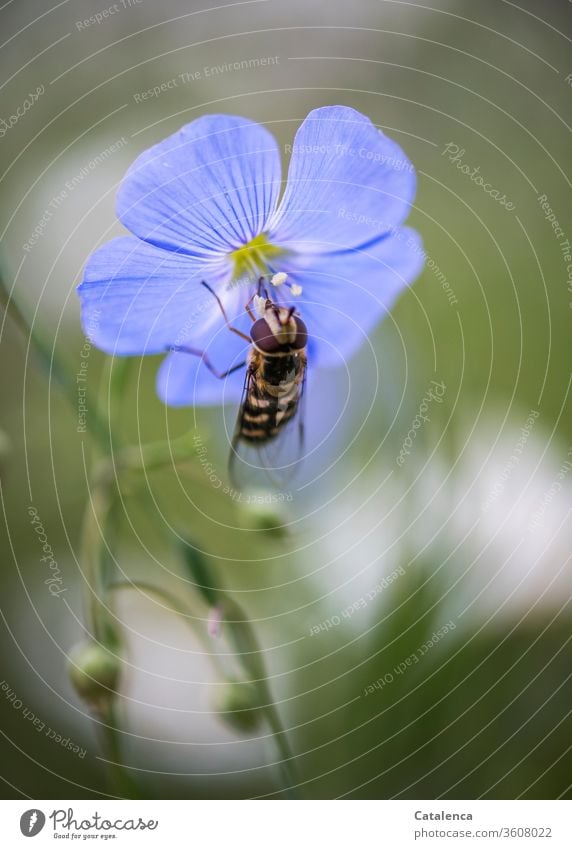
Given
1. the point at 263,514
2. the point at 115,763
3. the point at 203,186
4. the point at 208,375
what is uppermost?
the point at 203,186

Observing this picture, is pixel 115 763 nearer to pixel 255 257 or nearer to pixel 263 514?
pixel 263 514

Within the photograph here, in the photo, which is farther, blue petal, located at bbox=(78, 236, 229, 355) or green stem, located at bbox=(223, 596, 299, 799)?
green stem, located at bbox=(223, 596, 299, 799)

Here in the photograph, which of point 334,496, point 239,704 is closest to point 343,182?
point 334,496

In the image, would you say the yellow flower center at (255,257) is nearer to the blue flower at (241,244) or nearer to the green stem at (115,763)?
the blue flower at (241,244)

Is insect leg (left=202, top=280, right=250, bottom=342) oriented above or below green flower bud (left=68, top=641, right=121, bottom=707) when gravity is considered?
above

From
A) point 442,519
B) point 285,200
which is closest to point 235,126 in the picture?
point 285,200

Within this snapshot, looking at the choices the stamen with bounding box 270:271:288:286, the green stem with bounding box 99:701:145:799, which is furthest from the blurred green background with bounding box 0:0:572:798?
the stamen with bounding box 270:271:288:286

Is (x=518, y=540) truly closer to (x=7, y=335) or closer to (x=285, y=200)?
(x=285, y=200)

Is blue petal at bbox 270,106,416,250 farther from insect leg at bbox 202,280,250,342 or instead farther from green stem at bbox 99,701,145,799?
green stem at bbox 99,701,145,799
